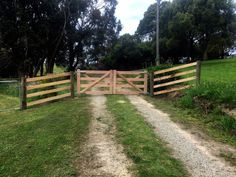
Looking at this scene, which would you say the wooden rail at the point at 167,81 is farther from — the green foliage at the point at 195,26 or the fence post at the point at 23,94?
the green foliage at the point at 195,26

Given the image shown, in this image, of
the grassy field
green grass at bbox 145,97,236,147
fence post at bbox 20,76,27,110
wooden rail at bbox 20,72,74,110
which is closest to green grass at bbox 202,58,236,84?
the grassy field

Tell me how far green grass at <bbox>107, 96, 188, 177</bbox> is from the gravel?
17cm

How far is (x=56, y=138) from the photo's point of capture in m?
5.97

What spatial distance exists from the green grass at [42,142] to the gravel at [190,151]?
5.69 feet

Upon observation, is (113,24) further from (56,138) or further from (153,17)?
(56,138)

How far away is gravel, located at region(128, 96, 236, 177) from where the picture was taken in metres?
4.32

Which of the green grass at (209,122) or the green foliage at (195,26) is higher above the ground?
the green foliage at (195,26)

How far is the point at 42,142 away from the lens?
19.0ft

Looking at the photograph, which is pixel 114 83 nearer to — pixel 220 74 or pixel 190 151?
pixel 220 74

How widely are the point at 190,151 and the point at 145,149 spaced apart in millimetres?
811

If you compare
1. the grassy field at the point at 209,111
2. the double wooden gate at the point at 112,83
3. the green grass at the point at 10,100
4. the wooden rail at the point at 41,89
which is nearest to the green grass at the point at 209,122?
the grassy field at the point at 209,111

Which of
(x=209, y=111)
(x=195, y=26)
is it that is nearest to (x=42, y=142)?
(x=209, y=111)

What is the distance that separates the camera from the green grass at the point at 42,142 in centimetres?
451

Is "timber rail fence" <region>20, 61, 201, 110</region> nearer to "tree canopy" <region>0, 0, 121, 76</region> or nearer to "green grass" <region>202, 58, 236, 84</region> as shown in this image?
"green grass" <region>202, 58, 236, 84</region>
